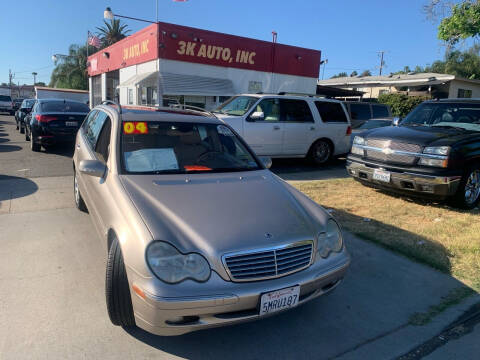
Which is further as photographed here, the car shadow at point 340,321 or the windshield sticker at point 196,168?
the windshield sticker at point 196,168

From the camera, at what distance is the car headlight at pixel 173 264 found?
2.28m

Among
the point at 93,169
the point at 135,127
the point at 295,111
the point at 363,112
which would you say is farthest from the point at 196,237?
the point at 363,112

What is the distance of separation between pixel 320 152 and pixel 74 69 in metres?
47.1

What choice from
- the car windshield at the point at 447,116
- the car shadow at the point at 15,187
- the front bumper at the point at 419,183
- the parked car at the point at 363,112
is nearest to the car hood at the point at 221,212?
the front bumper at the point at 419,183

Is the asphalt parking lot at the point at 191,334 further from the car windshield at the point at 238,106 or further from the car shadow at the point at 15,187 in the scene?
the car windshield at the point at 238,106

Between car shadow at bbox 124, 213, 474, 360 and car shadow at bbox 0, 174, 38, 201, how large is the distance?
172 inches

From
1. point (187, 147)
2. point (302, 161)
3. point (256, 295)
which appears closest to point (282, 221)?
point (256, 295)

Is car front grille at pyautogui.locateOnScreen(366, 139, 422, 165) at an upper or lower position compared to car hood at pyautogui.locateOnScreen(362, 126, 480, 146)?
lower

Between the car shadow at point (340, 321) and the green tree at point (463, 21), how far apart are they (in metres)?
9.22

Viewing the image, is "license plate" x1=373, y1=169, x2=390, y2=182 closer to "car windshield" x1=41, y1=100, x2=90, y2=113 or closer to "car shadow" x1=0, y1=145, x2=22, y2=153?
"car windshield" x1=41, y1=100, x2=90, y2=113

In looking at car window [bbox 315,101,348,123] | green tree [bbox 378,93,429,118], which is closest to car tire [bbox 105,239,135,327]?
car window [bbox 315,101,348,123]

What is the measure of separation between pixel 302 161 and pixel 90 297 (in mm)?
8376

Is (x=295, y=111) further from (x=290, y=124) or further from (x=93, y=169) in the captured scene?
(x=93, y=169)

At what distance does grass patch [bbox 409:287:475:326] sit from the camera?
9.99ft
